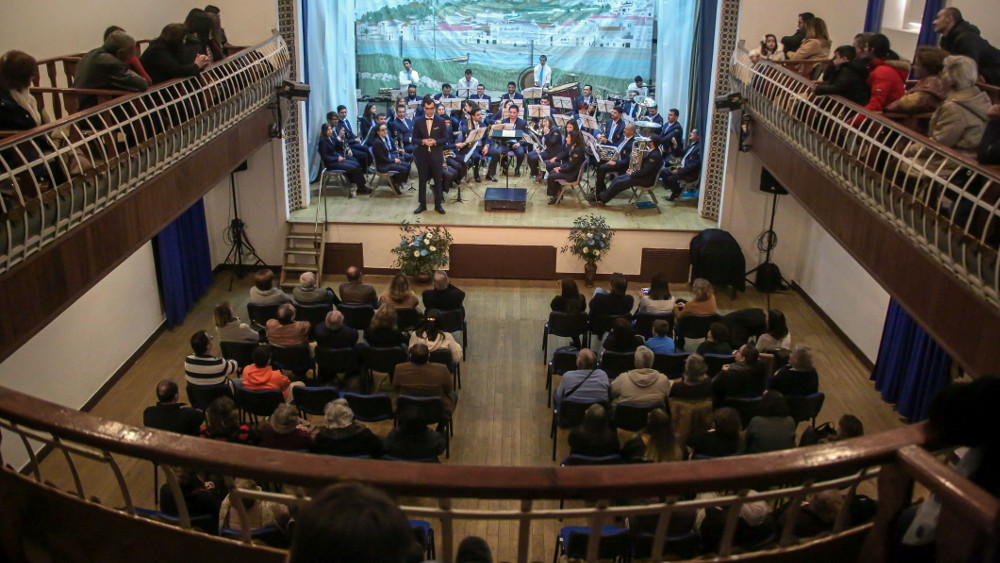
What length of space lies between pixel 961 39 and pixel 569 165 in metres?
6.97

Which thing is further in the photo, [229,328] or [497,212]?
[497,212]

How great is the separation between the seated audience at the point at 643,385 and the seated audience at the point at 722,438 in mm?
887

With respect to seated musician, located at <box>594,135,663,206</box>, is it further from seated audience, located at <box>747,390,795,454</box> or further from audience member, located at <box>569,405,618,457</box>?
audience member, located at <box>569,405,618,457</box>

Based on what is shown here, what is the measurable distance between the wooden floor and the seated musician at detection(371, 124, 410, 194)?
2013mm

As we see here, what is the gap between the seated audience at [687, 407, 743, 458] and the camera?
19.1 ft

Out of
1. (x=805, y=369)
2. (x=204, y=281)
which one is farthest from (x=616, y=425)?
(x=204, y=281)

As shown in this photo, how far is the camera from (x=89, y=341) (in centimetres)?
790

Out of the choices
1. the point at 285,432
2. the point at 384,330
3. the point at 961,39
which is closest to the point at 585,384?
the point at 384,330

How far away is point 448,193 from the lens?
13.0 meters

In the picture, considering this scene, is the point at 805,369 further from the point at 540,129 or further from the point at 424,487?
the point at 540,129

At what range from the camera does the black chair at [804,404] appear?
21.9 ft

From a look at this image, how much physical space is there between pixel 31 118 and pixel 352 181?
7.97 metres

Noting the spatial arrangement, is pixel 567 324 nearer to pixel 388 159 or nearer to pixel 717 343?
pixel 717 343

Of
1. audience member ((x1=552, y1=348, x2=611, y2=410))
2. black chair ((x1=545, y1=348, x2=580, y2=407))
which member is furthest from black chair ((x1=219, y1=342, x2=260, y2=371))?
audience member ((x1=552, y1=348, x2=611, y2=410))
